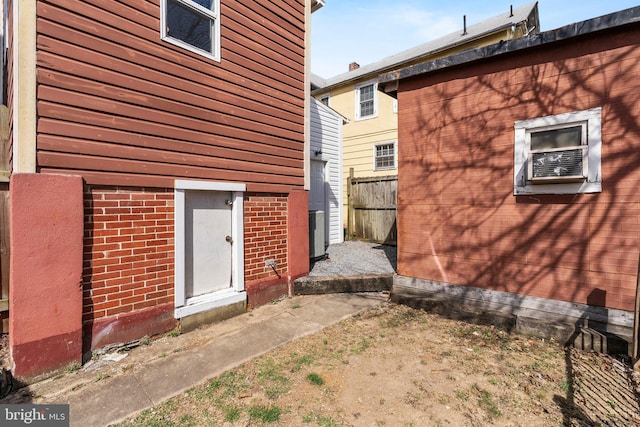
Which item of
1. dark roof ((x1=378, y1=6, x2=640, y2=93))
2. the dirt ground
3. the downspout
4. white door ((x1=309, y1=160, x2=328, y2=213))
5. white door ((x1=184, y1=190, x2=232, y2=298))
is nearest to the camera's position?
the dirt ground

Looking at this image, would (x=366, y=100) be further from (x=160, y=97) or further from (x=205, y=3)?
(x=160, y=97)

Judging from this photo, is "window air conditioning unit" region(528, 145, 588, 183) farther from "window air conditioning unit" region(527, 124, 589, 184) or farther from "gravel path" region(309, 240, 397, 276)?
"gravel path" region(309, 240, 397, 276)

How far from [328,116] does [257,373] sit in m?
6.93

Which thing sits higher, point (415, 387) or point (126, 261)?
point (126, 261)

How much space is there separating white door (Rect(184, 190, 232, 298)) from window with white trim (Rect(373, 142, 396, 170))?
27.3 ft

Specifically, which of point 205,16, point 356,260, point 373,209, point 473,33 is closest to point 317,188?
point 373,209

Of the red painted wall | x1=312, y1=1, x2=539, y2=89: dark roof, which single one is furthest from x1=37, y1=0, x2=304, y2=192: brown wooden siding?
x1=312, y1=1, x2=539, y2=89: dark roof

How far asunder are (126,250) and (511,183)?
16.0ft

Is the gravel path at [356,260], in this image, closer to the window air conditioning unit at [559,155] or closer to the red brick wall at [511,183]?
the red brick wall at [511,183]

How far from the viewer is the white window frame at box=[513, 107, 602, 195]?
11.2 feet

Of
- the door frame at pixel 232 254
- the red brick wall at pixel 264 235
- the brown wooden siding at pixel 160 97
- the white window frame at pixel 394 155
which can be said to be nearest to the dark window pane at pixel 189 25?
the brown wooden siding at pixel 160 97

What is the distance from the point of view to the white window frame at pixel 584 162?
342 cm

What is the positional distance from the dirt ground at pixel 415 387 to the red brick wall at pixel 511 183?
93 centimetres

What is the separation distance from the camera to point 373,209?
29.3 feet
